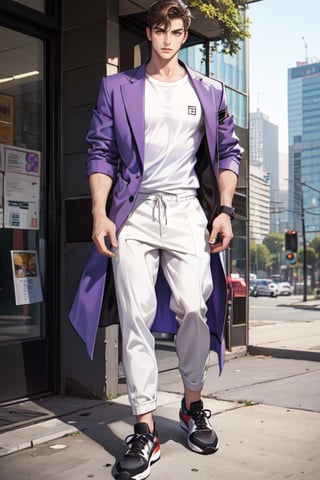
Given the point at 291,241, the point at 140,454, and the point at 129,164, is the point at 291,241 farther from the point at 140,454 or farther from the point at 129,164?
the point at 140,454

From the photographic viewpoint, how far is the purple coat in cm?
288

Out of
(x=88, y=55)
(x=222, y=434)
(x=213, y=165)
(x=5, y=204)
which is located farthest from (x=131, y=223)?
(x=88, y=55)

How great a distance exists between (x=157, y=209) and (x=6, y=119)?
203cm

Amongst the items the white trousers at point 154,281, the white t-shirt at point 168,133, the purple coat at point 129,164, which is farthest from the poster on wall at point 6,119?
the white trousers at point 154,281

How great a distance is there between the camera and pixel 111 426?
349cm

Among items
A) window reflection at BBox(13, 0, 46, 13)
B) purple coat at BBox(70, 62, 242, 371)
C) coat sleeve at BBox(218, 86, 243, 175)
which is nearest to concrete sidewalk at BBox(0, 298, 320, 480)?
purple coat at BBox(70, 62, 242, 371)

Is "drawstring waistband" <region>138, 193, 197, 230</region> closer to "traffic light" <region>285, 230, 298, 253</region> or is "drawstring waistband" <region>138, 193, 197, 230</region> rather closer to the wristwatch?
the wristwatch

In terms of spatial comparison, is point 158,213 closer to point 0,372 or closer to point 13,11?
point 0,372

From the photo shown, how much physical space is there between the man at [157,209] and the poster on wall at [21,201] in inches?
60.5

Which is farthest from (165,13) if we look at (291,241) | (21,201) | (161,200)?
(291,241)

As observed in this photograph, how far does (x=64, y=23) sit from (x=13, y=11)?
504 mm

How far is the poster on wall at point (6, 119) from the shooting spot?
4.38 m

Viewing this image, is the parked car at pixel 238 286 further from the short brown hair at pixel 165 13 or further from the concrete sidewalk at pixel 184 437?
the short brown hair at pixel 165 13

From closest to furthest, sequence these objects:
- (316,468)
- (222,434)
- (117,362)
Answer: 1. (316,468)
2. (222,434)
3. (117,362)
